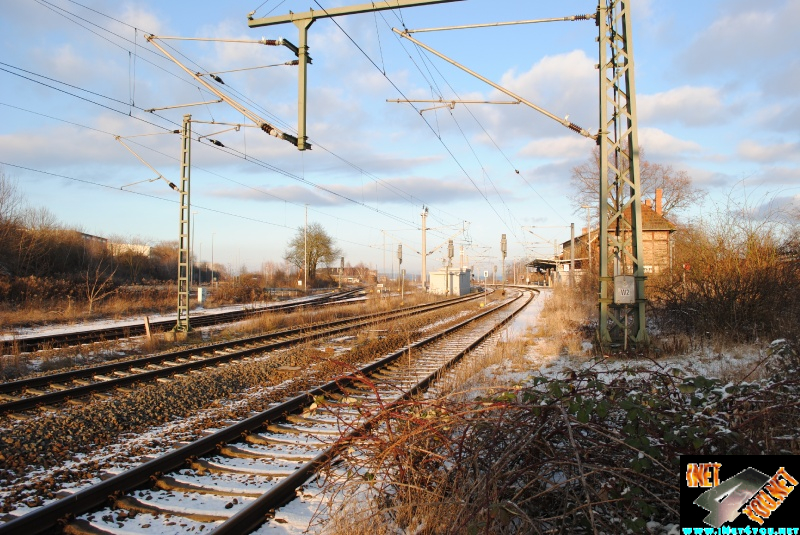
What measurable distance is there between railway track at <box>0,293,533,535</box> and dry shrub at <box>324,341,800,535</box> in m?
0.69

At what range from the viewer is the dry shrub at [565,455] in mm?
3355

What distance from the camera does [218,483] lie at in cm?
498

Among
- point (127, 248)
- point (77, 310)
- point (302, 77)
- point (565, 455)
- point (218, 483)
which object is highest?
point (302, 77)

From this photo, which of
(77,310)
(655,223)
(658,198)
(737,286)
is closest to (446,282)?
(655,223)

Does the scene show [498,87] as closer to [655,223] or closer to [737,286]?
[737,286]

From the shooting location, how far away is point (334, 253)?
81250 millimetres

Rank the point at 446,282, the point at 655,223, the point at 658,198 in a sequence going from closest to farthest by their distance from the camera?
the point at 655,223 < the point at 658,198 < the point at 446,282

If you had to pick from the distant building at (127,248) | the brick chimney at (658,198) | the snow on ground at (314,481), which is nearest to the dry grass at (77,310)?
the snow on ground at (314,481)

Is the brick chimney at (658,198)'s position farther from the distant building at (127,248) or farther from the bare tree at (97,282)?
the distant building at (127,248)

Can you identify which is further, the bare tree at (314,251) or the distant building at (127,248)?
the bare tree at (314,251)

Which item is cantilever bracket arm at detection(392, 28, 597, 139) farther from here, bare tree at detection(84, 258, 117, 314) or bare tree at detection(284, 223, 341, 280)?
bare tree at detection(284, 223, 341, 280)

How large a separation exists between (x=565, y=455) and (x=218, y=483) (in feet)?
10.6

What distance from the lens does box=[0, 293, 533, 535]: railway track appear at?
13.4 feet

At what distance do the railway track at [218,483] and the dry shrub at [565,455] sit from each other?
0.69 m
